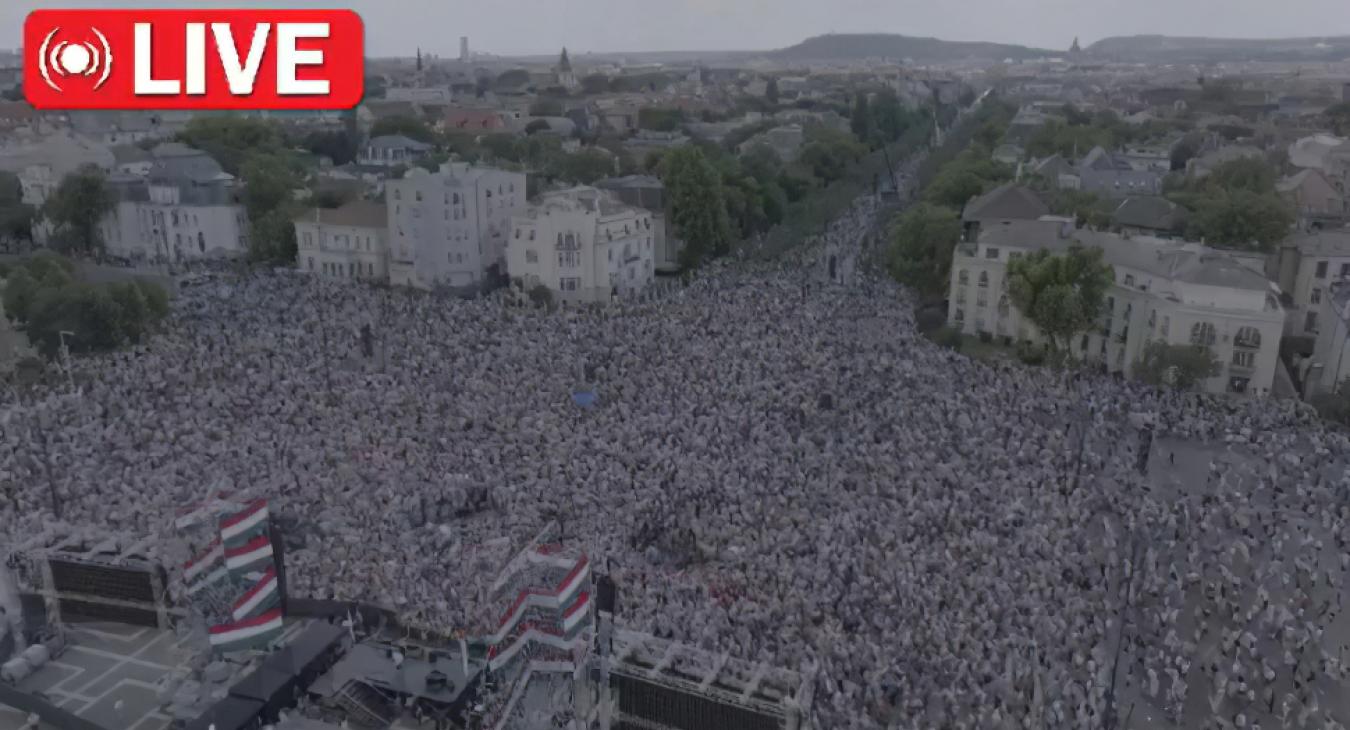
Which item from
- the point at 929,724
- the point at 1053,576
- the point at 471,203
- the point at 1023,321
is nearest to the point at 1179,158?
the point at 1023,321

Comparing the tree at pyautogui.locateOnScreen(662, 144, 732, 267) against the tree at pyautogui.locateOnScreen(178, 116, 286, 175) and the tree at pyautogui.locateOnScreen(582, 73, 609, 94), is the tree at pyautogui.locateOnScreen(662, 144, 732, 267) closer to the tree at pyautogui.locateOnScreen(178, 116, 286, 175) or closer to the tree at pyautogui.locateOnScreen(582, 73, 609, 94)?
the tree at pyautogui.locateOnScreen(178, 116, 286, 175)

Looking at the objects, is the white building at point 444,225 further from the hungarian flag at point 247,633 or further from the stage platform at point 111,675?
the hungarian flag at point 247,633

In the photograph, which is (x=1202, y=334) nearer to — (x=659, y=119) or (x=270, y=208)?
(x=270, y=208)

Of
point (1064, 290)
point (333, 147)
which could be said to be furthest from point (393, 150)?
point (1064, 290)

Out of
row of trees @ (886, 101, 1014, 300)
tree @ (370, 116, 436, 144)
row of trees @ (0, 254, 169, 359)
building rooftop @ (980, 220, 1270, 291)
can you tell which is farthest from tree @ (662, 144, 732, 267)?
tree @ (370, 116, 436, 144)

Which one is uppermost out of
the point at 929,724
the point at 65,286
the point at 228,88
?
the point at 228,88

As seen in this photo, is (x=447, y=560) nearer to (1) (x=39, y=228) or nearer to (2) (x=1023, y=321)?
(2) (x=1023, y=321)

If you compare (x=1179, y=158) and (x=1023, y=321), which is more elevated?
(x=1179, y=158)
